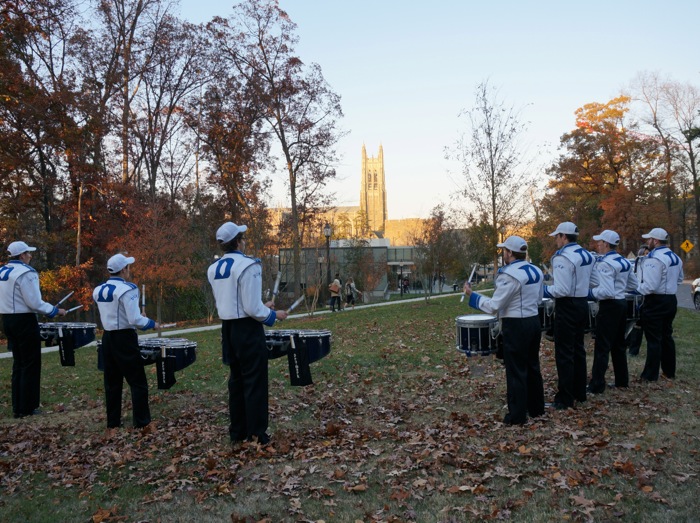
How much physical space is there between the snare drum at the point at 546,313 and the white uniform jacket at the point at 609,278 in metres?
0.80

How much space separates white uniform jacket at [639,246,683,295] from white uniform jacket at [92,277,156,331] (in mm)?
7049

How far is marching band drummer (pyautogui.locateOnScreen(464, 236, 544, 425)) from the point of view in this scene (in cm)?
694

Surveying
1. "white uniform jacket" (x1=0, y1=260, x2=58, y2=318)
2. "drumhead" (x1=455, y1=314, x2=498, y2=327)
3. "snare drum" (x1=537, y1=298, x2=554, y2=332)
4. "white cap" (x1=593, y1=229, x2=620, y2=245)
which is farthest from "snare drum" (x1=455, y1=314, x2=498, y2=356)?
"white uniform jacket" (x1=0, y1=260, x2=58, y2=318)

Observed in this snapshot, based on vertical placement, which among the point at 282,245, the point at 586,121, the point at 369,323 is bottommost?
the point at 369,323

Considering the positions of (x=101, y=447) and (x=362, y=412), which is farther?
(x=362, y=412)

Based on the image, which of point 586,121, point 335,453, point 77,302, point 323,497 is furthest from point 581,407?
point 586,121

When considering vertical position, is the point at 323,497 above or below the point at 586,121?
below

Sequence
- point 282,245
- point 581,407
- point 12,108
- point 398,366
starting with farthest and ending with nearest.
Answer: point 282,245, point 12,108, point 398,366, point 581,407

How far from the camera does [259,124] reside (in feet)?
110

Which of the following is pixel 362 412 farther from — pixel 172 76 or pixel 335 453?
pixel 172 76

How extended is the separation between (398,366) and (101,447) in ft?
19.9

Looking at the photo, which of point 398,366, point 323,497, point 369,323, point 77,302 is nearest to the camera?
point 323,497

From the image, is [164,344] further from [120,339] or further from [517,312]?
[517,312]

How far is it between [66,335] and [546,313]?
284 inches
